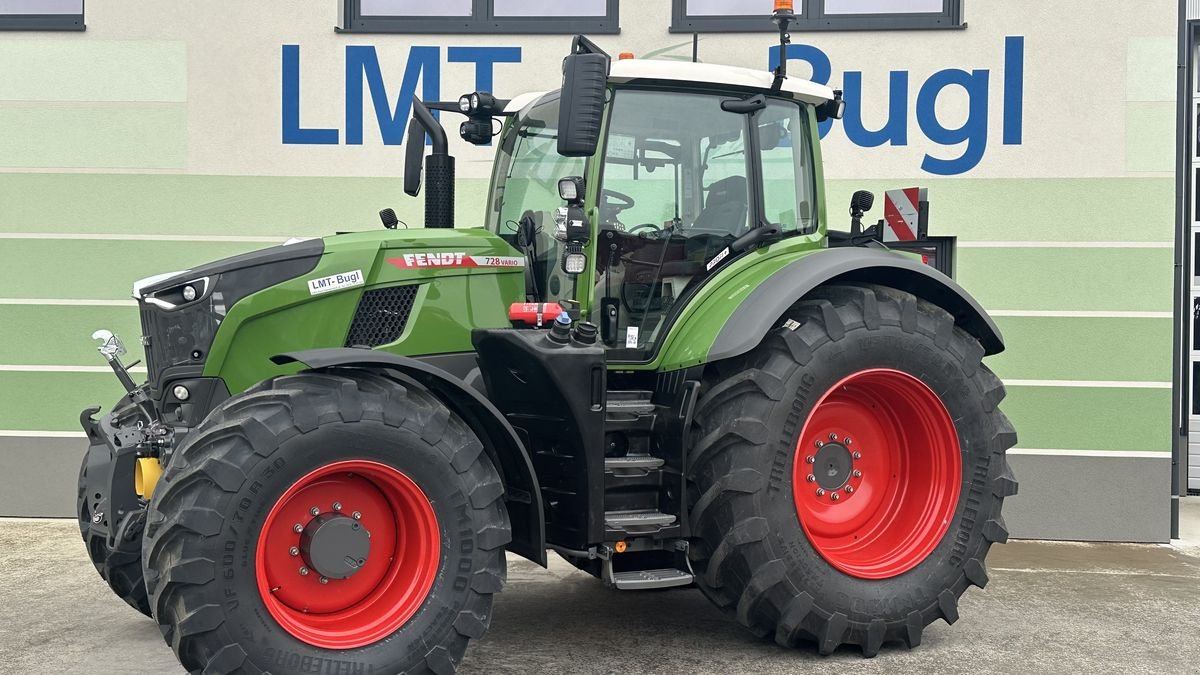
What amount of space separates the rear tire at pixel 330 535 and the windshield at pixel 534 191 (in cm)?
102

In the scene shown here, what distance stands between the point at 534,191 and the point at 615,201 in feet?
1.48

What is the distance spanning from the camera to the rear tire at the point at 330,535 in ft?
12.6

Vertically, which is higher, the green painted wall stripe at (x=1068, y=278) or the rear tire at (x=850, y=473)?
the green painted wall stripe at (x=1068, y=278)

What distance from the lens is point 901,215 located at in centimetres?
729

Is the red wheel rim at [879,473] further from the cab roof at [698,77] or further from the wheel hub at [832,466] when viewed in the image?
the cab roof at [698,77]

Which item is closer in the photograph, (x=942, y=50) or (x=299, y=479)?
(x=299, y=479)

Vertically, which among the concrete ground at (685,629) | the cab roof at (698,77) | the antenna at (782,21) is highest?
the antenna at (782,21)

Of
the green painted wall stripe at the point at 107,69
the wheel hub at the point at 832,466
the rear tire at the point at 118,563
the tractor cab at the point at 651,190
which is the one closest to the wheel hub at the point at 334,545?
the rear tire at the point at 118,563

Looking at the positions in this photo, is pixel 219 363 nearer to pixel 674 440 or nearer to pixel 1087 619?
pixel 674 440

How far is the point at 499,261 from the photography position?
5.02 m

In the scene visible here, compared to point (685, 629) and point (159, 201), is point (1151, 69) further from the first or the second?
point (159, 201)

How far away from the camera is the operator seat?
17.2 ft

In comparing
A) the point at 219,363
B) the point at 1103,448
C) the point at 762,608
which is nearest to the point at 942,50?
the point at 1103,448

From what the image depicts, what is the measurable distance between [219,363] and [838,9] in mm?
5159
